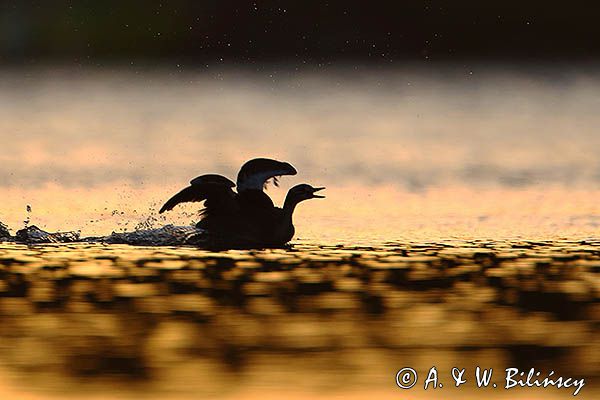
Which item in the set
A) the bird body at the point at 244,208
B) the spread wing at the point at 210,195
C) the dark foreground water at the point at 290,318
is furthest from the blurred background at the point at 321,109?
the dark foreground water at the point at 290,318

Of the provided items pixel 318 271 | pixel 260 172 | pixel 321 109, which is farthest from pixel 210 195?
pixel 321 109

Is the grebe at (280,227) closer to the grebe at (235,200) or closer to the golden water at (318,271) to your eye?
the grebe at (235,200)

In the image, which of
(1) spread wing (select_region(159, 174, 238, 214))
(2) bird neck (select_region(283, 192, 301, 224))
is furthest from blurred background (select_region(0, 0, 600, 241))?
(1) spread wing (select_region(159, 174, 238, 214))

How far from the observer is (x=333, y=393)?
955 centimetres

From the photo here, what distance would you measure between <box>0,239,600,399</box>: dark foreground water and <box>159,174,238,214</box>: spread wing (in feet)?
2.25

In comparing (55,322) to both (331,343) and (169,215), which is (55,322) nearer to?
(331,343)

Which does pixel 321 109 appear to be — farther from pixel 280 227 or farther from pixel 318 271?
pixel 318 271

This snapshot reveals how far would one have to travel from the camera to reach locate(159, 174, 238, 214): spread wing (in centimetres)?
1541

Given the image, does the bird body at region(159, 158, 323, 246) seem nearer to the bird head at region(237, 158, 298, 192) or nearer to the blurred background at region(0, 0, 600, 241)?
the bird head at region(237, 158, 298, 192)

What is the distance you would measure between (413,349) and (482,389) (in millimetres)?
1052

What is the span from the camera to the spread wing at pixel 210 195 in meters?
15.4

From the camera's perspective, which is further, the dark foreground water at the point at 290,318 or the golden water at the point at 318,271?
the golden water at the point at 318,271

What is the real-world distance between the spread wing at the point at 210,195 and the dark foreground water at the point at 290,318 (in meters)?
0.68

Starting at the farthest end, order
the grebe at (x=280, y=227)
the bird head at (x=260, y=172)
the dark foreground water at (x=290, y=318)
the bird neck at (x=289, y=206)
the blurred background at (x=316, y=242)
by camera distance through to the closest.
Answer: the bird head at (x=260, y=172) < the bird neck at (x=289, y=206) < the grebe at (x=280, y=227) < the blurred background at (x=316, y=242) < the dark foreground water at (x=290, y=318)
